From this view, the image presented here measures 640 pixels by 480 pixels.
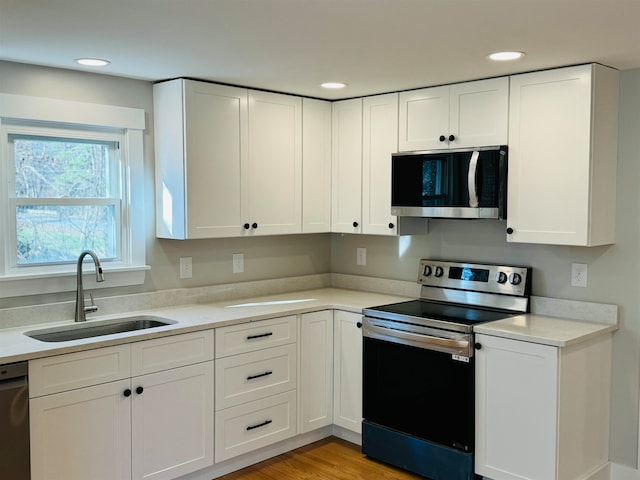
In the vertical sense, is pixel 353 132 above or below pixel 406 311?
above

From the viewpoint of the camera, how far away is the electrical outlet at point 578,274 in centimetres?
326

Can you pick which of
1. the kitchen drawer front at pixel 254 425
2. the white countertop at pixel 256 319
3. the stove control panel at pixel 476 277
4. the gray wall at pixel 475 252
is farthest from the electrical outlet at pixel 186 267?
the stove control panel at pixel 476 277

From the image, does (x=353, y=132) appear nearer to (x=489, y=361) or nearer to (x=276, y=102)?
(x=276, y=102)

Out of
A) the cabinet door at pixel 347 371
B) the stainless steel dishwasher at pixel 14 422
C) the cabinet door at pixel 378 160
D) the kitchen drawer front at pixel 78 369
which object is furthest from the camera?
the cabinet door at pixel 378 160

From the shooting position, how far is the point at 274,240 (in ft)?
13.9

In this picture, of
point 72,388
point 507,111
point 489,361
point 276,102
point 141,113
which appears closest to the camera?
point 72,388

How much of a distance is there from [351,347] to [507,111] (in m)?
1.59

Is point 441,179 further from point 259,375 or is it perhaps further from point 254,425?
point 254,425

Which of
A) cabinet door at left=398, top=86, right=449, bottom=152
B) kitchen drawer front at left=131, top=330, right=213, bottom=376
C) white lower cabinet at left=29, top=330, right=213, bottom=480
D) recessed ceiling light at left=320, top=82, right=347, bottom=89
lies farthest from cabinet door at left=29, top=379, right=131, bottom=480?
cabinet door at left=398, top=86, right=449, bottom=152

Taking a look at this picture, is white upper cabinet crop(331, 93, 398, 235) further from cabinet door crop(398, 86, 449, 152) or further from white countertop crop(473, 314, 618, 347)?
white countertop crop(473, 314, 618, 347)

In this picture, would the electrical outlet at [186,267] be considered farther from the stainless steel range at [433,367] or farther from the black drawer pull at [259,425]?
the stainless steel range at [433,367]

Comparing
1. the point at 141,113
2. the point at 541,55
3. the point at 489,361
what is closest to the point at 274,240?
the point at 141,113

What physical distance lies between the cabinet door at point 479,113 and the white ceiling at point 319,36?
9cm

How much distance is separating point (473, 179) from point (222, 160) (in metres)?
1.40
